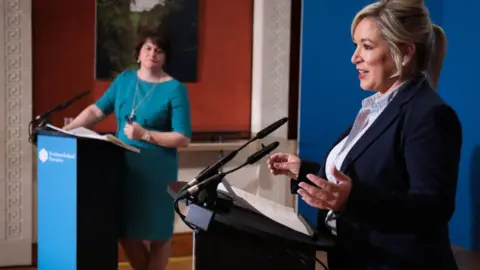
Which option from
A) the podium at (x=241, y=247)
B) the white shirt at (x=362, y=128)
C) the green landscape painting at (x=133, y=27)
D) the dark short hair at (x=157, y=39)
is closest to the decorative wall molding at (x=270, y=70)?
the green landscape painting at (x=133, y=27)

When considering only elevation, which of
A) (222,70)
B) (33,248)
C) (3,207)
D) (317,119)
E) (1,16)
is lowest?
(33,248)

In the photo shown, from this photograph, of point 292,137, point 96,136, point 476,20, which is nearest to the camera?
point 96,136

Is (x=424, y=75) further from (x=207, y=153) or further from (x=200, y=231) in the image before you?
(x=207, y=153)

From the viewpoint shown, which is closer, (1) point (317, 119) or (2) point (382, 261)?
(2) point (382, 261)

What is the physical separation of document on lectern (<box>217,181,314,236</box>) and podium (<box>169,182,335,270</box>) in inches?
1.7

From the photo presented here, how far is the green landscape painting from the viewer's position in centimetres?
366

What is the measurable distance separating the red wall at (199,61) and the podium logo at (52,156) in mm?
1112

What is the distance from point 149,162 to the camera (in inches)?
103

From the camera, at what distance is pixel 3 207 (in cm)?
345

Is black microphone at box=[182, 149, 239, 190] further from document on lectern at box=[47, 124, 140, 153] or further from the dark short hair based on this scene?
the dark short hair

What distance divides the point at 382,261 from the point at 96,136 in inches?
58.5

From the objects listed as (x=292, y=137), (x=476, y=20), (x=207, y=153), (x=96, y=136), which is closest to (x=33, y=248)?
(x=207, y=153)

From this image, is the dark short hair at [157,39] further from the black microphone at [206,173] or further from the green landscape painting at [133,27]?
the black microphone at [206,173]

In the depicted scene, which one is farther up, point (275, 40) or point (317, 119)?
point (275, 40)
